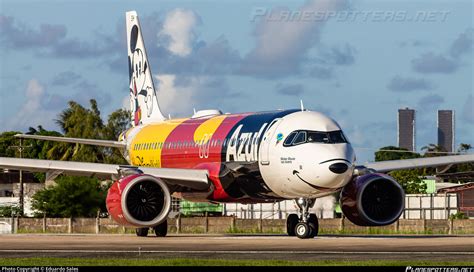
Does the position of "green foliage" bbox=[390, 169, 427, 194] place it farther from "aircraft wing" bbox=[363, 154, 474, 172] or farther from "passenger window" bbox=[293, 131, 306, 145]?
"passenger window" bbox=[293, 131, 306, 145]

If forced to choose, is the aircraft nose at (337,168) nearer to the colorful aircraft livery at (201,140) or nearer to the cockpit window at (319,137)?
the cockpit window at (319,137)

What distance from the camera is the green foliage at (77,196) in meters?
47.1

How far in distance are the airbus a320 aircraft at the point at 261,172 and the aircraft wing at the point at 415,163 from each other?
40 millimetres

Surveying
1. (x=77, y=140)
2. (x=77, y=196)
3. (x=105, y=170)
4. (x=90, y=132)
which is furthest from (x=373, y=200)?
(x=90, y=132)

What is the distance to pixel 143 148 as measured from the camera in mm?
53531

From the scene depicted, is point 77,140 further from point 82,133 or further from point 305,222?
point 82,133

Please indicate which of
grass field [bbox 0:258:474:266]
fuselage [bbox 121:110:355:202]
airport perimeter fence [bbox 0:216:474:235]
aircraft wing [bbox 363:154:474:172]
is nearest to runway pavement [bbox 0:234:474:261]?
grass field [bbox 0:258:474:266]

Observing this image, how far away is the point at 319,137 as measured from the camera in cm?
3834

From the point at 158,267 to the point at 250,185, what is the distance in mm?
18656

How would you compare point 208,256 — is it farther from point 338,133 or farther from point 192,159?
point 192,159

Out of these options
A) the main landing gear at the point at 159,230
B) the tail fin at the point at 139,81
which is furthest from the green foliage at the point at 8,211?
the main landing gear at the point at 159,230

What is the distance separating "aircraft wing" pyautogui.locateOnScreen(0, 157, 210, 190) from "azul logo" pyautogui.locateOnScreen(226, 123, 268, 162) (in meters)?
1.52

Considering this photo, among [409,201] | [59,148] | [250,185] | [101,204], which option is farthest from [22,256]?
[59,148]

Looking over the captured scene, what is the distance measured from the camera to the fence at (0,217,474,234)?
52.2 metres
